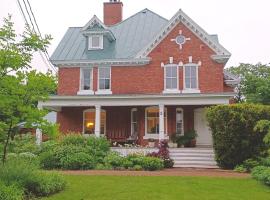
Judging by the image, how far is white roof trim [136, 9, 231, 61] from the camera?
2797cm

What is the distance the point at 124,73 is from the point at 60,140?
301 inches

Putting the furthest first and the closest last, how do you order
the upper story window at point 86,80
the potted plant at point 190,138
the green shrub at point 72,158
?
1. the upper story window at point 86,80
2. the potted plant at point 190,138
3. the green shrub at point 72,158

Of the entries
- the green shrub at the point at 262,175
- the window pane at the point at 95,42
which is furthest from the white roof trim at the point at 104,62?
the green shrub at the point at 262,175

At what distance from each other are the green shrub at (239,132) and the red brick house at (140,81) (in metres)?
4.94

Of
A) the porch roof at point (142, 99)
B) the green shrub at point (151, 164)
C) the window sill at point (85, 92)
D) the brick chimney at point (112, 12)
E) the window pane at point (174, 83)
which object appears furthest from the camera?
the brick chimney at point (112, 12)

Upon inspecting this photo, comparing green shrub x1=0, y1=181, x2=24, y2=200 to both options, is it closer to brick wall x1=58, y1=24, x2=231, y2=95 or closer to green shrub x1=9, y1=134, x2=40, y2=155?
green shrub x1=9, y1=134, x2=40, y2=155

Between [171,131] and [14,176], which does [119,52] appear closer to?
[171,131]

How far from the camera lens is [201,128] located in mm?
28734

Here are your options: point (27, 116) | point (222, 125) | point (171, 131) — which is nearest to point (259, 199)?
point (27, 116)

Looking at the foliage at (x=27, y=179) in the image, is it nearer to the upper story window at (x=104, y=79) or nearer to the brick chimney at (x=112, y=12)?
the upper story window at (x=104, y=79)

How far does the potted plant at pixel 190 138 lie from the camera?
2725cm

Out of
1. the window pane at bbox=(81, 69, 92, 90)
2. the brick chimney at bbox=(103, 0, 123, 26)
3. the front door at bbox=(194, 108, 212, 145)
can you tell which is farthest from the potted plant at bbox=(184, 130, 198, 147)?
the brick chimney at bbox=(103, 0, 123, 26)

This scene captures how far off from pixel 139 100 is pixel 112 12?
11.9 metres

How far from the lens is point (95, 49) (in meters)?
31.0
